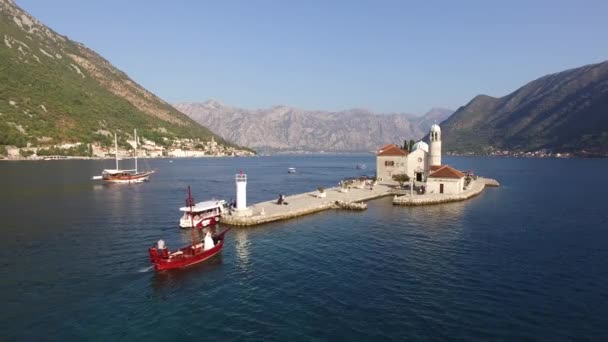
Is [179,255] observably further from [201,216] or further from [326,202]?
[326,202]

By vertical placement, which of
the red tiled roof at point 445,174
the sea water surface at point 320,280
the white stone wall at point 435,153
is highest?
the white stone wall at point 435,153

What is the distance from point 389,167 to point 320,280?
69376mm

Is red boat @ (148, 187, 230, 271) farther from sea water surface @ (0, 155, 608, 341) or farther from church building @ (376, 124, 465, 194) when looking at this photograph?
church building @ (376, 124, 465, 194)

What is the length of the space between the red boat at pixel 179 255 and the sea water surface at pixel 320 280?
2.94ft

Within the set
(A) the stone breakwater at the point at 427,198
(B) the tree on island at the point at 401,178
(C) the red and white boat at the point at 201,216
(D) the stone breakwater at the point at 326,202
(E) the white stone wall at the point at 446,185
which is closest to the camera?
(C) the red and white boat at the point at 201,216

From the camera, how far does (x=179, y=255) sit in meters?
35.6

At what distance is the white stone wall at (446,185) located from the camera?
7581 cm

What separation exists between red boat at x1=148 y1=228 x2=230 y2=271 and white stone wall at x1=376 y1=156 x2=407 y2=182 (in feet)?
213

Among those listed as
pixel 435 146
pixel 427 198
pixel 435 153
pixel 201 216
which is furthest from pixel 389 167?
pixel 201 216

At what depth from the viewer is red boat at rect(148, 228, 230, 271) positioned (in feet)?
111

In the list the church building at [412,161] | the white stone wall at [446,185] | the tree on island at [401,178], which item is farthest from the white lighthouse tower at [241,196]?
the church building at [412,161]

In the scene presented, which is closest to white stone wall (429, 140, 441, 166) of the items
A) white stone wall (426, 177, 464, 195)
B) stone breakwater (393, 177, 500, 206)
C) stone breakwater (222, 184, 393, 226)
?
stone breakwater (222, 184, 393, 226)

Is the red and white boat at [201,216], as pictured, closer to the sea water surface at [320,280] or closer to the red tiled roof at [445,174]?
the sea water surface at [320,280]

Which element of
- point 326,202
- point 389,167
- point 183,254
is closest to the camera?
point 183,254
